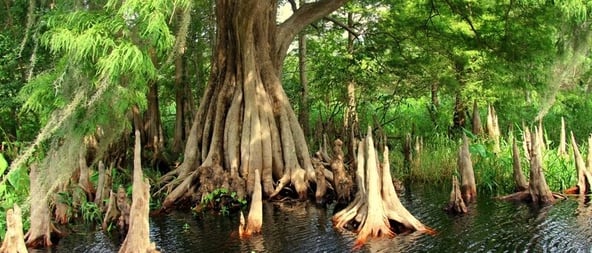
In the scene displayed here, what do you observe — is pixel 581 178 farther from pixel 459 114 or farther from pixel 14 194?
pixel 14 194

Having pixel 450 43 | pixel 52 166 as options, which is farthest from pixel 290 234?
pixel 450 43

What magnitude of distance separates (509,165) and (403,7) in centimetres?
559

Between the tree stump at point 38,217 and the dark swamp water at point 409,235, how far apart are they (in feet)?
0.65

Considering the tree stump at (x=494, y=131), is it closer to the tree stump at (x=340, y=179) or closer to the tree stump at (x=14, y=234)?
the tree stump at (x=340, y=179)

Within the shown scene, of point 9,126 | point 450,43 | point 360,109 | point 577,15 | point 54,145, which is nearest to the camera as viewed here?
point 577,15

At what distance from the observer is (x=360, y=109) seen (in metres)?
16.3

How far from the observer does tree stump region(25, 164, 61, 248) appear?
24.7ft

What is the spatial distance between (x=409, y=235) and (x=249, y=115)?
4.60 metres

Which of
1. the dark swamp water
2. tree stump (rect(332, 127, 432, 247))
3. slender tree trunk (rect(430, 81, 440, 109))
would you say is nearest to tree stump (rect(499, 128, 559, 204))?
the dark swamp water

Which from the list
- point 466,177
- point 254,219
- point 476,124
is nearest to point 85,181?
point 254,219

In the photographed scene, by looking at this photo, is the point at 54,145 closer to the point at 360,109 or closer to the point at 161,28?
the point at 161,28

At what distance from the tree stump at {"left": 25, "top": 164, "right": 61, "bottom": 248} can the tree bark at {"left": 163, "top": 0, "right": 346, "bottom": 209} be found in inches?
113

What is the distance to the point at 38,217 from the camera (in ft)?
25.4

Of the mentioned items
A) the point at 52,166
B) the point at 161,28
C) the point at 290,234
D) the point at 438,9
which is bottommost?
Result: the point at 290,234
